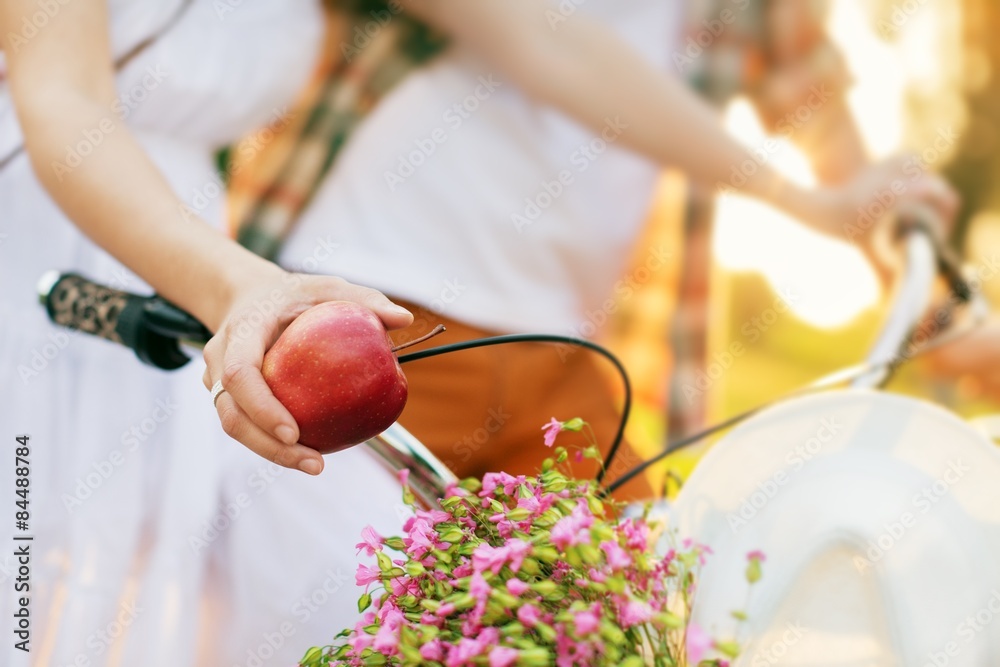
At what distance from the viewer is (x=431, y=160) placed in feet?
3.32

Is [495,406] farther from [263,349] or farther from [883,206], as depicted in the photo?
[883,206]

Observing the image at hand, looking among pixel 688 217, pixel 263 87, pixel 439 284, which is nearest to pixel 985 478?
pixel 439 284

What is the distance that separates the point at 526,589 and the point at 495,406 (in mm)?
494

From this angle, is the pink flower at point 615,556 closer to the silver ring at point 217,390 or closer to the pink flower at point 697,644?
the pink flower at point 697,644

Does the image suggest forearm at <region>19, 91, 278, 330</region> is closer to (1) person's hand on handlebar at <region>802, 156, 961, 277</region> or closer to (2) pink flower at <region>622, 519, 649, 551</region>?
(2) pink flower at <region>622, 519, 649, 551</region>

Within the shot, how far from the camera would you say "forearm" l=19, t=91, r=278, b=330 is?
57 cm

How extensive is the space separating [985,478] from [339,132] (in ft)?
3.09

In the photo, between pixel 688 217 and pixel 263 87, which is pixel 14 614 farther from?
pixel 688 217

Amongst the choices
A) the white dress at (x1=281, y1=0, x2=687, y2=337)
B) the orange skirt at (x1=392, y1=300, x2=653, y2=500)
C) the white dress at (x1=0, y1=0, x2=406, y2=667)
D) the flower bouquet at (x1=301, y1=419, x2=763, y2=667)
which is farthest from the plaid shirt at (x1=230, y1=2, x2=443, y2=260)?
the flower bouquet at (x1=301, y1=419, x2=763, y2=667)

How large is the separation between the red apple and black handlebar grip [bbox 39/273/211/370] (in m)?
0.13

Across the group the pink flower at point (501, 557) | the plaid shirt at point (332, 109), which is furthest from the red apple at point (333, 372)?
the plaid shirt at point (332, 109)

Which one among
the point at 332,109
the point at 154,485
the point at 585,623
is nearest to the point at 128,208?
the point at 154,485

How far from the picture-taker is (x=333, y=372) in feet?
1.63

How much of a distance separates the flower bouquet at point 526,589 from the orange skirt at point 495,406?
1.10 feet
